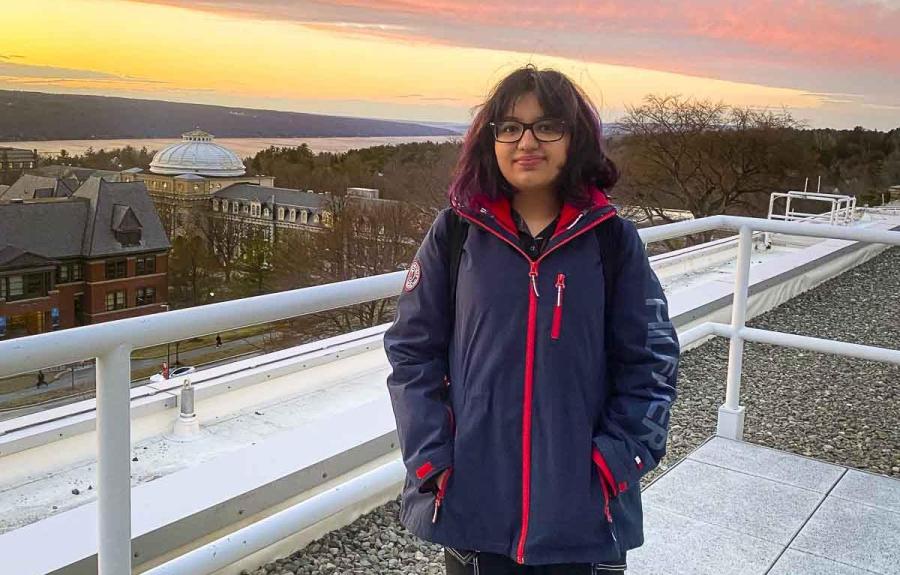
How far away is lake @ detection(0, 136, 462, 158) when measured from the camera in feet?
38.0

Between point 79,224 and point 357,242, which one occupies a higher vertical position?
point 79,224

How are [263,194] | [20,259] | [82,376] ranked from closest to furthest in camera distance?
[82,376] < [20,259] < [263,194]

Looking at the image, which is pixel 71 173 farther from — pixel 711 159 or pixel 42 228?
pixel 711 159

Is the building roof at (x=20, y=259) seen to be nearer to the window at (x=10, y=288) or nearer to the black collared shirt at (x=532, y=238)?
the window at (x=10, y=288)

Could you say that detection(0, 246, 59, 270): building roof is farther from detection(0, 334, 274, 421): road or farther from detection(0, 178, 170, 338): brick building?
detection(0, 334, 274, 421): road

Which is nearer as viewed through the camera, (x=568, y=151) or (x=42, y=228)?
(x=568, y=151)

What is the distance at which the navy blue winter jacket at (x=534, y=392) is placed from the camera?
1214 millimetres

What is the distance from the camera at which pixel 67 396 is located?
8.11ft

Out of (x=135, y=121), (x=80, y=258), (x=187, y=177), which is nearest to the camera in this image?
(x=80, y=258)

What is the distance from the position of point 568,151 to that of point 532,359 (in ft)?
1.09

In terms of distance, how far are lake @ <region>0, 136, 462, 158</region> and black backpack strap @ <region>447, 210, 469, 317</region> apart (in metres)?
5.86

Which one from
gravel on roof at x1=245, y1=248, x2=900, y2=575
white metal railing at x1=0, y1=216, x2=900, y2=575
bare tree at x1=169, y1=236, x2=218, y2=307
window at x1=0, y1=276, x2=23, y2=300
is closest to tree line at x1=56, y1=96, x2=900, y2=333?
bare tree at x1=169, y1=236, x2=218, y2=307

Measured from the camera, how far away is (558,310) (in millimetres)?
1212

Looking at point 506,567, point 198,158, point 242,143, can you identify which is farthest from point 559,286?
point 198,158
